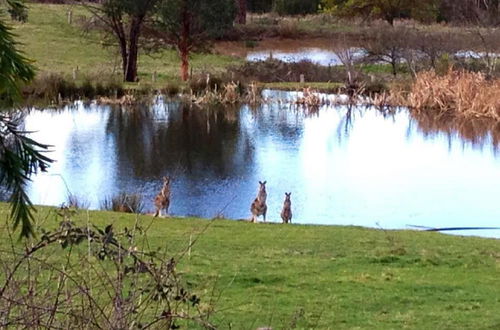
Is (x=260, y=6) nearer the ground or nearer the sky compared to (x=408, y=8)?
nearer the sky

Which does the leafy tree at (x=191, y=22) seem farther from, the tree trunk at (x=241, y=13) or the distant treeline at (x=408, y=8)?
the distant treeline at (x=408, y=8)

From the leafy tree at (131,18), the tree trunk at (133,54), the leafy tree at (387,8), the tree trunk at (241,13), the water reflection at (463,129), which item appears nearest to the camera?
the water reflection at (463,129)

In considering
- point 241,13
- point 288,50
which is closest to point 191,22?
point 288,50

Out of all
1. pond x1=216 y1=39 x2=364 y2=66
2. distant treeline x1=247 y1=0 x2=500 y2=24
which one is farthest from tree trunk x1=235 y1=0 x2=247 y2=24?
distant treeline x1=247 y1=0 x2=500 y2=24

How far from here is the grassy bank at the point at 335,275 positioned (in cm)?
681

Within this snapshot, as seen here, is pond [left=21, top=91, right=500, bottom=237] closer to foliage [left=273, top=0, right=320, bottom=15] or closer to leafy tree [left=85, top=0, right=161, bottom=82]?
leafy tree [left=85, top=0, right=161, bottom=82]

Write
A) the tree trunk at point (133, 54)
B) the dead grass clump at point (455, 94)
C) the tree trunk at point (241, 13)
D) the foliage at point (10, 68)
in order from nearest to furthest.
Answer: the foliage at point (10, 68) → the dead grass clump at point (455, 94) → the tree trunk at point (133, 54) → the tree trunk at point (241, 13)

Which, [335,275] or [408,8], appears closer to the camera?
[335,275]

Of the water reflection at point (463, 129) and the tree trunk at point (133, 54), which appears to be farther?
the tree trunk at point (133, 54)

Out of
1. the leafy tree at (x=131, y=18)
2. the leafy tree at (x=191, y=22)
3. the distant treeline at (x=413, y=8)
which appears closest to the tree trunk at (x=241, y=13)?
the distant treeline at (x=413, y=8)

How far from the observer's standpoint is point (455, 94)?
29703 mm

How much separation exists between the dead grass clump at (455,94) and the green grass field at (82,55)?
373 inches

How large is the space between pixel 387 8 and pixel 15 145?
54.2 m

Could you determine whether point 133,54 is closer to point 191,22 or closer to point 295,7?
point 191,22
